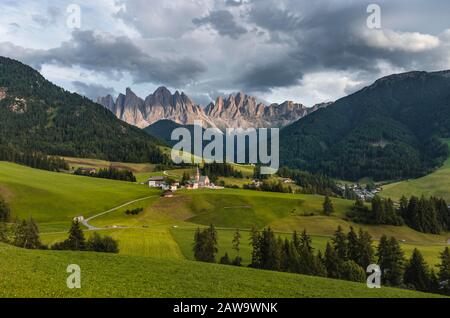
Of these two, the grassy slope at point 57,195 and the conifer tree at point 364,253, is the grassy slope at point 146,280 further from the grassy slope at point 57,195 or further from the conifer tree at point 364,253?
the grassy slope at point 57,195

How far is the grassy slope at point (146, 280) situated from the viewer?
101ft

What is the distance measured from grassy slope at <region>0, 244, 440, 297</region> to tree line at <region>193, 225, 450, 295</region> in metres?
30.8

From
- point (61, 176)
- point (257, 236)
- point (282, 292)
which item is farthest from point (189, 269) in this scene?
point (61, 176)

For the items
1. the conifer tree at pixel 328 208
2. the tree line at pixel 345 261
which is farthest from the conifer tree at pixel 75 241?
the conifer tree at pixel 328 208

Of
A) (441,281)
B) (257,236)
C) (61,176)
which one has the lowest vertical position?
(441,281)

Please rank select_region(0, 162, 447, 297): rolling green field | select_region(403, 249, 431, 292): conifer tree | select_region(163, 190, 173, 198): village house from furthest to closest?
select_region(163, 190, 173, 198): village house
select_region(403, 249, 431, 292): conifer tree
select_region(0, 162, 447, 297): rolling green field

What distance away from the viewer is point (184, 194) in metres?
165

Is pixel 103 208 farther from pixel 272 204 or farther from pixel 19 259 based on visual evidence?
pixel 19 259

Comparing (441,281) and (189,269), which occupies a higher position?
(189,269)

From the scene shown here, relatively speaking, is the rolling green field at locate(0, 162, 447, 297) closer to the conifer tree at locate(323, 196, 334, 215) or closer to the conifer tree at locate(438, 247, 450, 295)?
the conifer tree at locate(323, 196, 334, 215)

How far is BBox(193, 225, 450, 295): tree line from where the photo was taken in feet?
233

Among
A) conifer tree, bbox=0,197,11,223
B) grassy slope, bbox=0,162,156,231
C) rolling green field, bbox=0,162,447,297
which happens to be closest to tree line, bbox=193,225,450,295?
rolling green field, bbox=0,162,447,297
